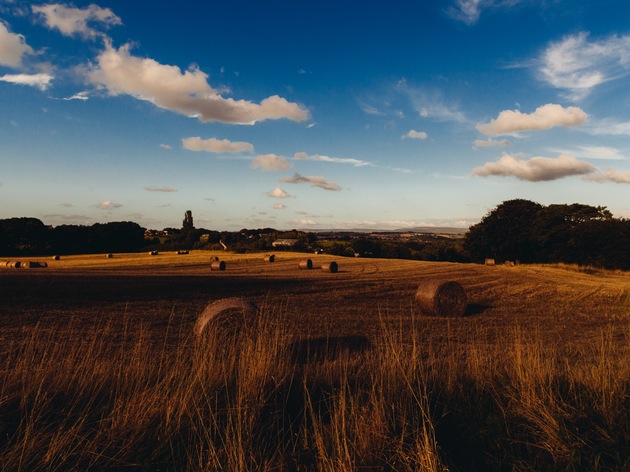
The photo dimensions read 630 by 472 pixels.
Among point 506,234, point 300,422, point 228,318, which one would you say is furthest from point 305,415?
point 506,234

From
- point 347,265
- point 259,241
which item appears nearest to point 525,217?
point 347,265

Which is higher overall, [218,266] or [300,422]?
[300,422]

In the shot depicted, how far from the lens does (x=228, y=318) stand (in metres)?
10.7

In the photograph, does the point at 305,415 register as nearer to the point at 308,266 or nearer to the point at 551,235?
the point at 308,266

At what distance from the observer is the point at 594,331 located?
1402 cm

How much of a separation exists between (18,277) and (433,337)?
2053cm

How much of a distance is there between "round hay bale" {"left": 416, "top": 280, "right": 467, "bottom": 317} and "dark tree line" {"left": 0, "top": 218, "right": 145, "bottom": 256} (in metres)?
57.8

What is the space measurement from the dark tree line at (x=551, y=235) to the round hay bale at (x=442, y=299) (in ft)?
111

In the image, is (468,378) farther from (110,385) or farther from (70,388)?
(70,388)

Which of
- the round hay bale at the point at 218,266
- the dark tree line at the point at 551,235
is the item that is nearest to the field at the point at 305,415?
the round hay bale at the point at 218,266

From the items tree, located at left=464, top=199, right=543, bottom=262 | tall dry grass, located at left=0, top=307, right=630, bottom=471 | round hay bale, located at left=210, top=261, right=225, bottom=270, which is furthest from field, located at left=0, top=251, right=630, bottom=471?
tree, located at left=464, top=199, right=543, bottom=262

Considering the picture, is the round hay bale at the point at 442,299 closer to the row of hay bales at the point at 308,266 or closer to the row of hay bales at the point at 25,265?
the row of hay bales at the point at 308,266

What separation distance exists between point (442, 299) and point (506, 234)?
38.8 metres

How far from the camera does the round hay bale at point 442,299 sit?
694 inches
